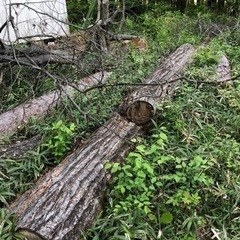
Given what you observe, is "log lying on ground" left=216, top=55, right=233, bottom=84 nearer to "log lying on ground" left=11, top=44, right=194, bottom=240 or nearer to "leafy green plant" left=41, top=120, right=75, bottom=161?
"log lying on ground" left=11, top=44, right=194, bottom=240

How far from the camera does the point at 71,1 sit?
37.7ft

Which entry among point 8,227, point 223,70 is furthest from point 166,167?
point 223,70

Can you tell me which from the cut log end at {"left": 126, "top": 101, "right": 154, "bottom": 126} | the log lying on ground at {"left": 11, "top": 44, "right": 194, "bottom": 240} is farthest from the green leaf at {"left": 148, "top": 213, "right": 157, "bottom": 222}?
the cut log end at {"left": 126, "top": 101, "right": 154, "bottom": 126}

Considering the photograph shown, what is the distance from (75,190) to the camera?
2619 mm

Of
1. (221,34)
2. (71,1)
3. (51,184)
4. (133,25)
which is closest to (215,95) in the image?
(51,184)

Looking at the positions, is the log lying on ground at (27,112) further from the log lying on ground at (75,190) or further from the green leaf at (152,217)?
the green leaf at (152,217)

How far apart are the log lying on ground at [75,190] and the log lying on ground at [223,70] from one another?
62.8 inches

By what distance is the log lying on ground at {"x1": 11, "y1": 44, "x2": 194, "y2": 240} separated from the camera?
230 cm

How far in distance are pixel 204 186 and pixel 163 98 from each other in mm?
1468

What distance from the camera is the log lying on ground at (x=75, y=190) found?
2.30 m

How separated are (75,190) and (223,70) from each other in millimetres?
3454

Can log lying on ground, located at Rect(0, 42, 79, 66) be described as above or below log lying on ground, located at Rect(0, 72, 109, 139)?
above

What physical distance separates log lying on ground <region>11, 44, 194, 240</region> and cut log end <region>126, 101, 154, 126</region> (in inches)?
1.8

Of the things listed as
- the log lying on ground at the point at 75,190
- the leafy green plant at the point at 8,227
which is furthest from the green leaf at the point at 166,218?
the leafy green plant at the point at 8,227
